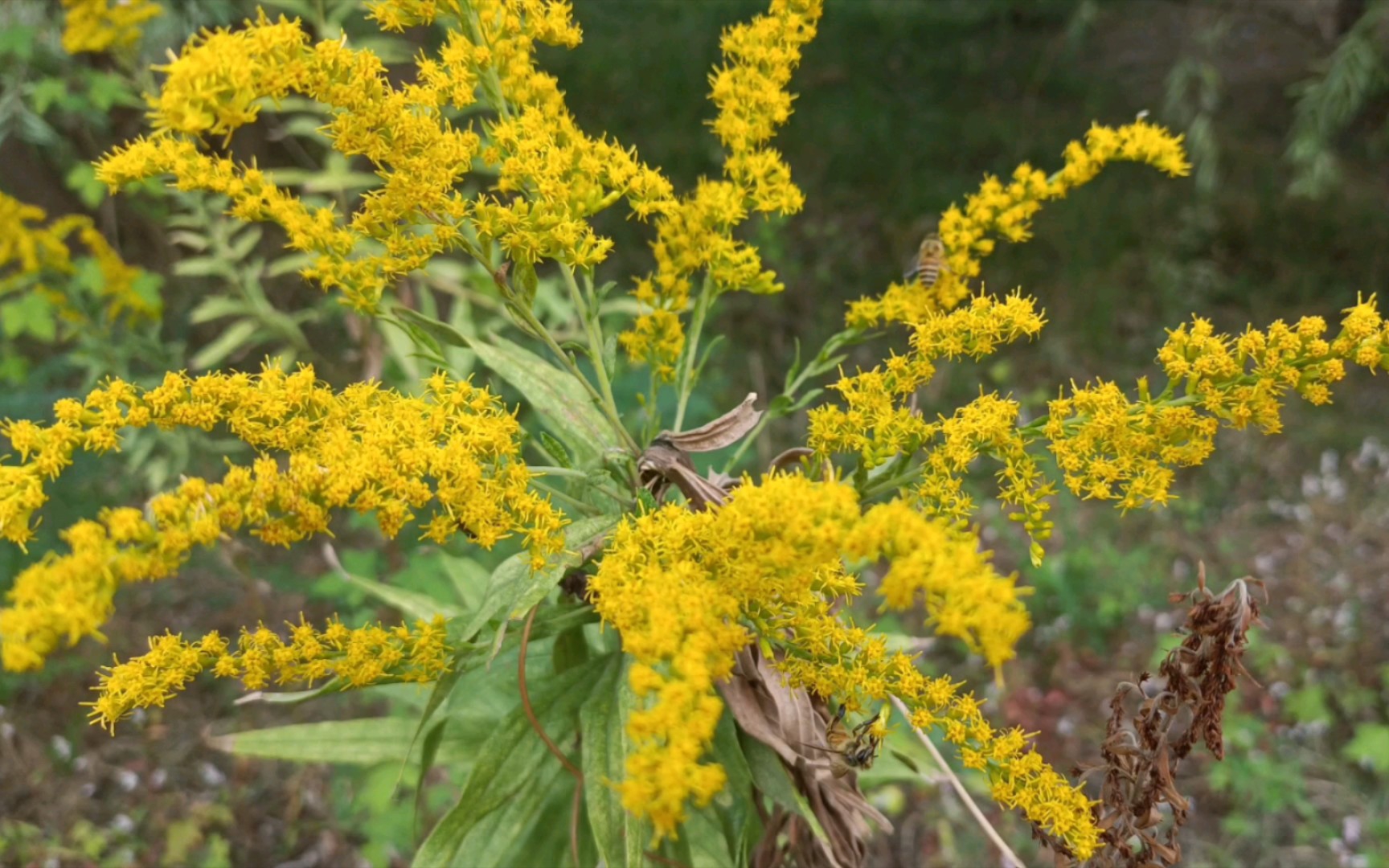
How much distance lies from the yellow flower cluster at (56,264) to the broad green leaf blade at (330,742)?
1.66 metres

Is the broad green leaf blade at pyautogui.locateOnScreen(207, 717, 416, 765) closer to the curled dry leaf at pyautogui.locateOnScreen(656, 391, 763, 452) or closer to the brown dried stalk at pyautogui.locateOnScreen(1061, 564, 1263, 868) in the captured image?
the curled dry leaf at pyautogui.locateOnScreen(656, 391, 763, 452)

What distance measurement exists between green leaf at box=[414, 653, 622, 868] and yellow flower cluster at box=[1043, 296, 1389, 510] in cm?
72

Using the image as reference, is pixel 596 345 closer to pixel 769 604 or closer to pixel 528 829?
pixel 769 604

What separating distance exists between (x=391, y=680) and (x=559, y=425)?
46 centimetres

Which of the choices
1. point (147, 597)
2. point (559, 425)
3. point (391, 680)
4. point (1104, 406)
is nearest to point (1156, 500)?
point (1104, 406)

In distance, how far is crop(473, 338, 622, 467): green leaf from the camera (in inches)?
56.1

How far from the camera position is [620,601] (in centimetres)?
97

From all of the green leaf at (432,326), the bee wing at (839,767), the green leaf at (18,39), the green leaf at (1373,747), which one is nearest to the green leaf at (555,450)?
the green leaf at (432,326)

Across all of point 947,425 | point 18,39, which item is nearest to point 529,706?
point 947,425

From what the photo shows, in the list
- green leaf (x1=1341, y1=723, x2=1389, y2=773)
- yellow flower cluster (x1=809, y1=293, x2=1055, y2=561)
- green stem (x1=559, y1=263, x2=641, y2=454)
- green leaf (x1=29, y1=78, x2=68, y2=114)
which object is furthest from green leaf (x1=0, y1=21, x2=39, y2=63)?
green leaf (x1=1341, y1=723, x2=1389, y2=773)

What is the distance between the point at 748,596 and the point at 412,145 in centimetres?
65

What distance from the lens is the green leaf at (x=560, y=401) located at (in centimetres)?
142

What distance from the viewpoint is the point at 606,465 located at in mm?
1322

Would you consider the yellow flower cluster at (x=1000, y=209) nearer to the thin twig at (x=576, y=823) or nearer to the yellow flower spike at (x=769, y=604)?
the yellow flower spike at (x=769, y=604)
